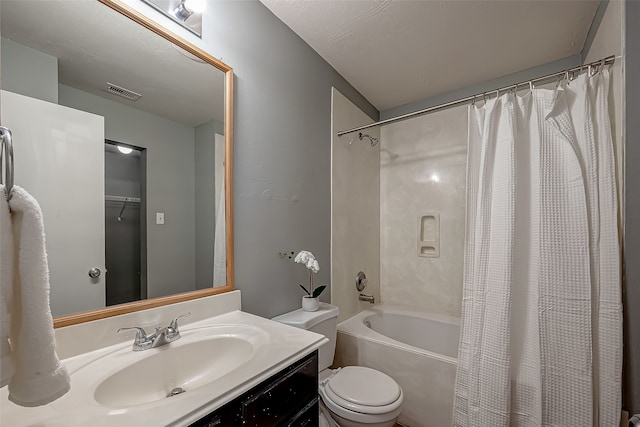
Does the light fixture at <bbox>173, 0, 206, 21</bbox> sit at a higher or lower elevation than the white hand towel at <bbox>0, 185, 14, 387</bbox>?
higher

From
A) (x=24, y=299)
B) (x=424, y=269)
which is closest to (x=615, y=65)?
(x=424, y=269)

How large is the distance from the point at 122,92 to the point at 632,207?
6.69 ft

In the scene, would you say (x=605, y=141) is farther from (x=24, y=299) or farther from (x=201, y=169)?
(x=24, y=299)

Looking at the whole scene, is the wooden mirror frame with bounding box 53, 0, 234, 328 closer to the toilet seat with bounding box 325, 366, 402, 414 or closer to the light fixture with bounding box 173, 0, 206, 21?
the light fixture with bounding box 173, 0, 206, 21

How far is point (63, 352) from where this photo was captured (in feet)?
2.68

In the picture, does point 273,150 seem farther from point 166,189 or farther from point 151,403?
point 151,403

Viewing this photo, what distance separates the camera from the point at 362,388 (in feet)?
4.67

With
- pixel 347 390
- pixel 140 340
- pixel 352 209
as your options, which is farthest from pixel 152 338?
pixel 352 209

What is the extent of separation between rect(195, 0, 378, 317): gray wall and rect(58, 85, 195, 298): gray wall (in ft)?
0.76

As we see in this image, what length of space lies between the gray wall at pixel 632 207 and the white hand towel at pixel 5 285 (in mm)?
1890

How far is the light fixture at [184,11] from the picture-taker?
1.10 metres

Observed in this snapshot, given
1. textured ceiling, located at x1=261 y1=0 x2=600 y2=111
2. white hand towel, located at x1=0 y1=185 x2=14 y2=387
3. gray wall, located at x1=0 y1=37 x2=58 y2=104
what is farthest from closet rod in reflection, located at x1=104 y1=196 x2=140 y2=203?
textured ceiling, located at x1=261 y1=0 x2=600 y2=111

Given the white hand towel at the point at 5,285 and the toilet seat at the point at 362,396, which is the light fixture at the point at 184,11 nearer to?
the white hand towel at the point at 5,285

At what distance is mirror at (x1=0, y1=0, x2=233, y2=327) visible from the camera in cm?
82
